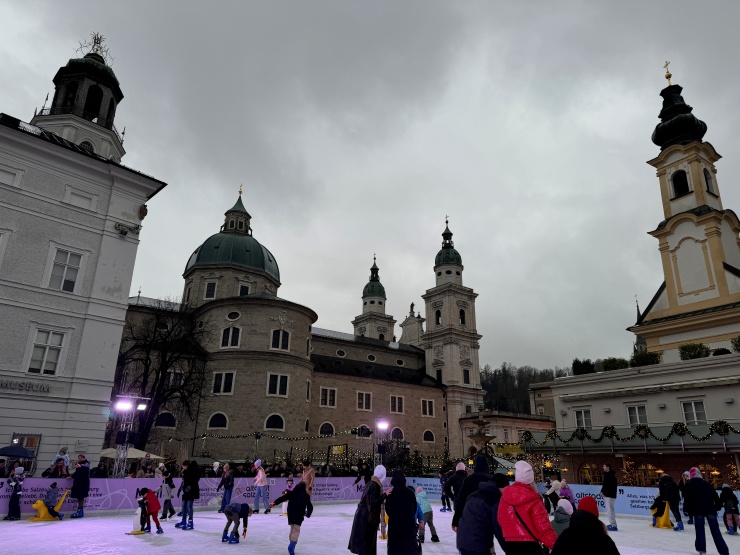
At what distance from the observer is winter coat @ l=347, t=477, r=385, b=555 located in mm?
6820

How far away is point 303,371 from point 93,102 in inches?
1031

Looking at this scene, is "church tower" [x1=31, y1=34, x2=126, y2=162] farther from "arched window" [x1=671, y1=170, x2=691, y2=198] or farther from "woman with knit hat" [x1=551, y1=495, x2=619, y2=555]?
"arched window" [x1=671, y1=170, x2=691, y2=198]

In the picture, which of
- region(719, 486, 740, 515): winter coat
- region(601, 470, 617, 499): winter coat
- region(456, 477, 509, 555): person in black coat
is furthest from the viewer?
region(719, 486, 740, 515): winter coat

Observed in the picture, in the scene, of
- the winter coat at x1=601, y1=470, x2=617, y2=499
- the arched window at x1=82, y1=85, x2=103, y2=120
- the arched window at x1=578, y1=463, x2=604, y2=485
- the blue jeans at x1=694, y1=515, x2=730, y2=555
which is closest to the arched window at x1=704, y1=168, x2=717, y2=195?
the arched window at x1=578, y1=463, x2=604, y2=485

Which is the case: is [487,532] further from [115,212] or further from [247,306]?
[247,306]

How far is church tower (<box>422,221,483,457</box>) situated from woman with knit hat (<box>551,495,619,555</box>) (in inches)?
2258

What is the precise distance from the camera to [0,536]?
11.1 meters

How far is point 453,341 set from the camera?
64000 millimetres

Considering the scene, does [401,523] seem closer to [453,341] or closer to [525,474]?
[525,474]

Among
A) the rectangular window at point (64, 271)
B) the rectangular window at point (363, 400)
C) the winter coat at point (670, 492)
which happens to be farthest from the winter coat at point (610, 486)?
the rectangular window at point (363, 400)

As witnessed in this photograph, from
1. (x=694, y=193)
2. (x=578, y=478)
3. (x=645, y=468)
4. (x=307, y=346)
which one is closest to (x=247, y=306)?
(x=307, y=346)

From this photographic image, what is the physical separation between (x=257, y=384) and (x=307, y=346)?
680cm

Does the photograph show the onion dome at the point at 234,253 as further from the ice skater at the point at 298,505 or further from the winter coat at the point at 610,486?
the ice skater at the point at 298,505

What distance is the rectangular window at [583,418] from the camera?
94.1 feet
